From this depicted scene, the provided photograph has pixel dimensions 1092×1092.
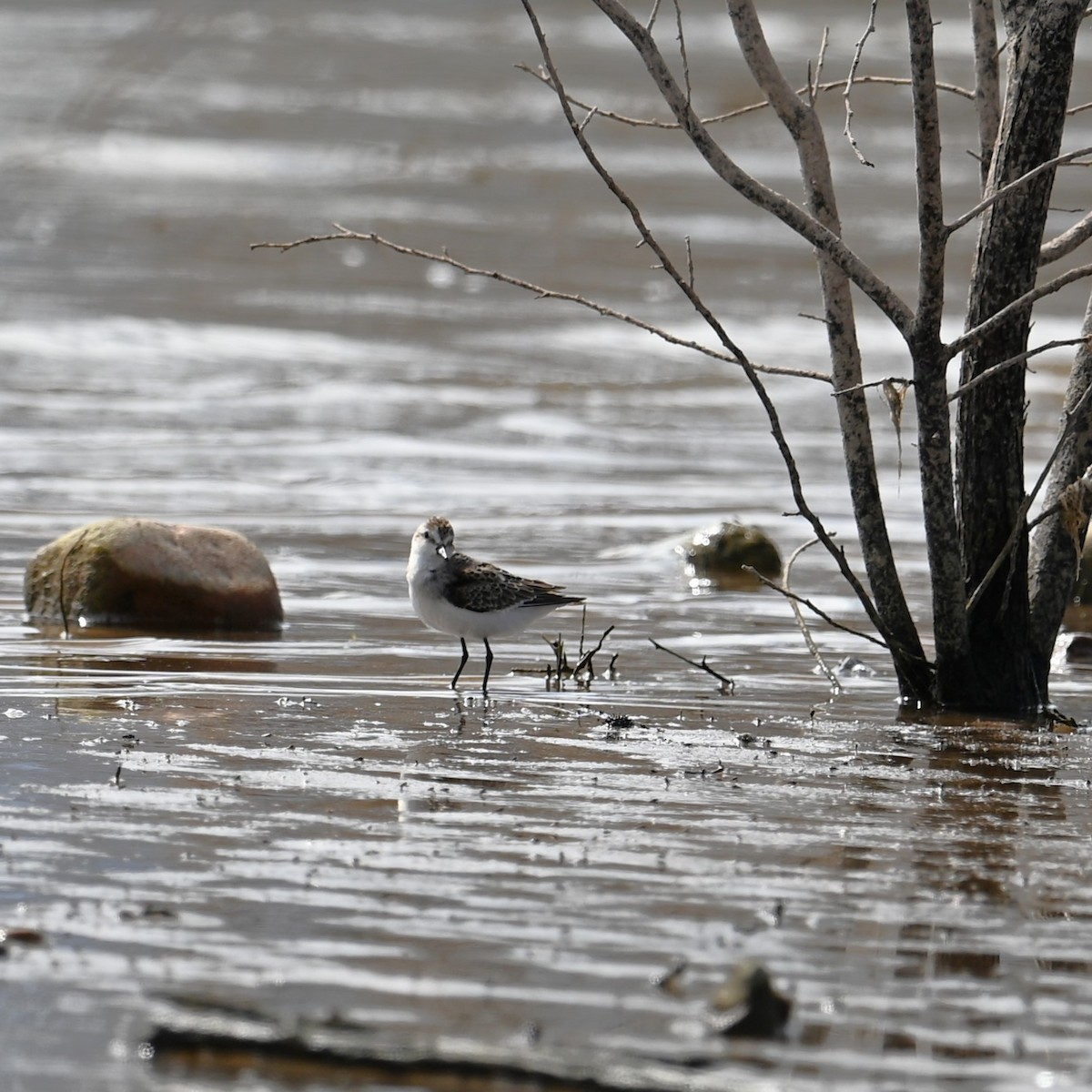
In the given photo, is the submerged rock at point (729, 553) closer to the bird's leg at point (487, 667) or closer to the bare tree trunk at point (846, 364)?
the bird's leg at point (487, 667)

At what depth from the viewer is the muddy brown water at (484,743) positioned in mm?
3674

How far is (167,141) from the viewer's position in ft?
93.4

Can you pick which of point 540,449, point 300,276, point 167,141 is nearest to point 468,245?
point 300,276

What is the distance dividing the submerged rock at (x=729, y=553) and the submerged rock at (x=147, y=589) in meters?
2.96

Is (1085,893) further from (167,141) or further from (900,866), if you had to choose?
(167,141)

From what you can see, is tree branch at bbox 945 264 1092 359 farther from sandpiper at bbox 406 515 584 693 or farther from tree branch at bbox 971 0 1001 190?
sandpiper at bbox 406 515 584 693

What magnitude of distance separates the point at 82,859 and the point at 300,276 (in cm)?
1943

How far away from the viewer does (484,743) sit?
607cm

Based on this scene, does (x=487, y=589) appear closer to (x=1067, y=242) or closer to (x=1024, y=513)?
(x=1024, y=513)

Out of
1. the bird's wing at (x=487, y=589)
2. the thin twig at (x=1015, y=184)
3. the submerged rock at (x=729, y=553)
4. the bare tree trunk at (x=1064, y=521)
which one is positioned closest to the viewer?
the thin twig at (x=1015, y=184)

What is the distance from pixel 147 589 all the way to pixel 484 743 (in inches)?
123

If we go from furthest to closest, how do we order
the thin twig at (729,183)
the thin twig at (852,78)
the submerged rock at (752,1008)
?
the thin twig at (852,78), the thin twig at (729,183), the submerged rock at (752,1008)

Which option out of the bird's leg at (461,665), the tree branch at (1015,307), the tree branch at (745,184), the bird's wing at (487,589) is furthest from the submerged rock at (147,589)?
the tree branch at (1015,307)

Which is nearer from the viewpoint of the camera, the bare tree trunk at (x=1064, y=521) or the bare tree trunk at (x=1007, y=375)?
the bare tree trunk at (x=1007, y=375)
